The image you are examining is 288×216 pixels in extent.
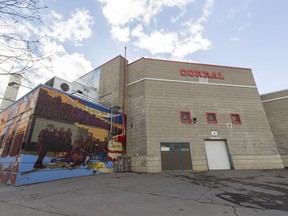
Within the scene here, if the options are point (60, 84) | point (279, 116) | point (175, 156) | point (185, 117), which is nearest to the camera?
point (175, 156)

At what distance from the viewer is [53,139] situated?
37.3 ft

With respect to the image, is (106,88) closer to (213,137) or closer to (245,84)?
(213,137)

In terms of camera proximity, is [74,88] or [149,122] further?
[74,88]

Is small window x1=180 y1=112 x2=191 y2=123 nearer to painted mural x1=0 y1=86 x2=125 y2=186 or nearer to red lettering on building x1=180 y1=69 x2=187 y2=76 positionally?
red lettering on building x1=180 y1=69 x2=187 y2=76

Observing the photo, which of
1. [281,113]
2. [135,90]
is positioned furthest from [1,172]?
[281,113]

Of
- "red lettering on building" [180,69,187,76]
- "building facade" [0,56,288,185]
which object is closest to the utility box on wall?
"building facade" [0,56,288,185]

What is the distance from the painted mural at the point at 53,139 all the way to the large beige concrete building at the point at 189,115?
280 cm

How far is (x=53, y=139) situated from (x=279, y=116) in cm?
2341

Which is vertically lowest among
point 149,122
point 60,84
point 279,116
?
point 149,122

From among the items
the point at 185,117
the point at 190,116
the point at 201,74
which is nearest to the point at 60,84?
the point at 185,117

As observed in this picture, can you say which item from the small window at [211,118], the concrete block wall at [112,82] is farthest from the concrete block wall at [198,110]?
the concrete block wall at [112,82]

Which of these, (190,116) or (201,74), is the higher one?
(201,74)

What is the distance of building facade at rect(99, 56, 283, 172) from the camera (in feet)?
48.2

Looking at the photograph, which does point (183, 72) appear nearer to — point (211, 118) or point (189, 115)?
point (189, 115)
